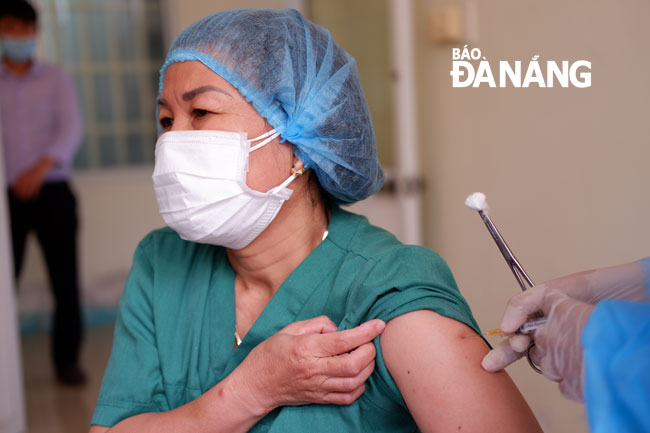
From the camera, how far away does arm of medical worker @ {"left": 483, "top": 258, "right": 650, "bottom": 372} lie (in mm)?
758

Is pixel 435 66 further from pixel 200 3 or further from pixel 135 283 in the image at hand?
pixel 200 3

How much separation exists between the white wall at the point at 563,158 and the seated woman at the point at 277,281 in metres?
0.23

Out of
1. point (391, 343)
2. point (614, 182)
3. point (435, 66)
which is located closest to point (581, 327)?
point (391, 343)

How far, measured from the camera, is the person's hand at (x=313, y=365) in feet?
3.03

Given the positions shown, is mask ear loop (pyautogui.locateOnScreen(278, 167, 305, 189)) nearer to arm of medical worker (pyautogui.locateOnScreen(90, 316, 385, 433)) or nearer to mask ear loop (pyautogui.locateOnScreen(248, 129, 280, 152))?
mask ear loop (pyautogui.locateOnScreen(248, 129, 280, 152))

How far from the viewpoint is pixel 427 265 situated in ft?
3.34

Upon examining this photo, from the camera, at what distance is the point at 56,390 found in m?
3.10

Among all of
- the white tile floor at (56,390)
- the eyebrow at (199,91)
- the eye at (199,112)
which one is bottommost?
the white tile floor at (56,390)

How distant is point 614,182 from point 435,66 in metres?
1.32

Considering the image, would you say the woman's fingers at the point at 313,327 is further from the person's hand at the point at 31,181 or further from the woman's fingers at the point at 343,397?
the person's hand at the point at 31,181

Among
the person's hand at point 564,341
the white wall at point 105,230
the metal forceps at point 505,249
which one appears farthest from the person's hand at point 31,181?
the person's hand at point 564,341

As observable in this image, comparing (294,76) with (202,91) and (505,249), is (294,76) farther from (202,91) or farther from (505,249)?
(505,249)

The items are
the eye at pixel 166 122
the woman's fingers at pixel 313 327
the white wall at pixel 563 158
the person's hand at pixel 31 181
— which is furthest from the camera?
the person's hand at pixel 31 181

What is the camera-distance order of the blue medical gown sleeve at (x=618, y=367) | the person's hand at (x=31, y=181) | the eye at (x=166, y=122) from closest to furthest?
1. the blue medical gown sleeve at (x=618, y=367)
2. the eye at (x=166, y=122)
3. the person's hand at (x=31, y=181)
